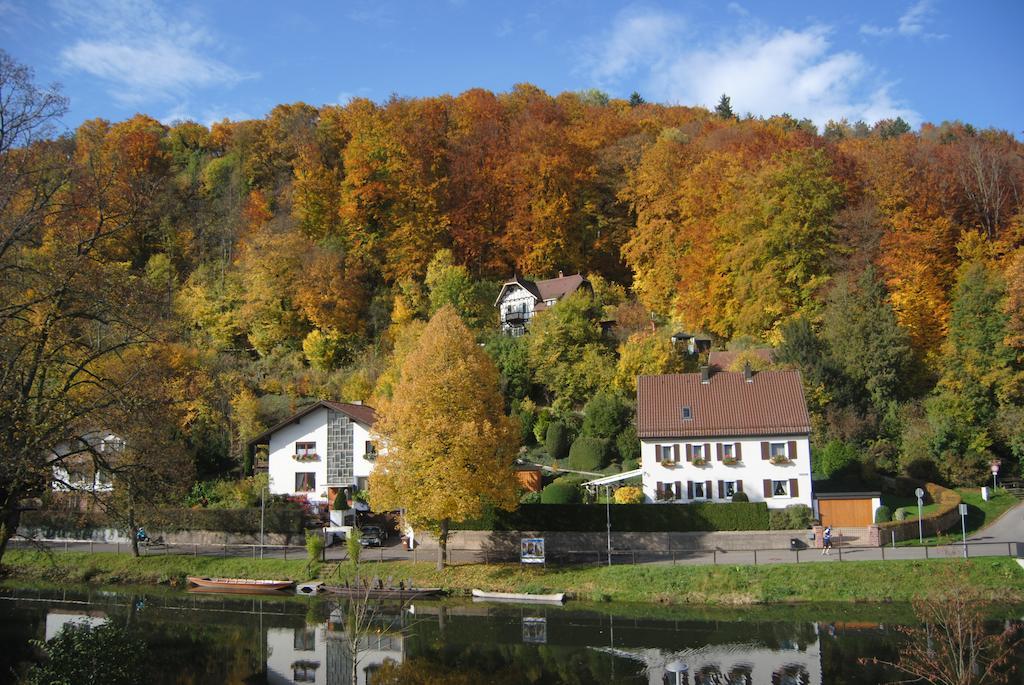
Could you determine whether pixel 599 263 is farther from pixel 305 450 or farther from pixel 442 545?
pixel 442 545

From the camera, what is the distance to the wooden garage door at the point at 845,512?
133ft

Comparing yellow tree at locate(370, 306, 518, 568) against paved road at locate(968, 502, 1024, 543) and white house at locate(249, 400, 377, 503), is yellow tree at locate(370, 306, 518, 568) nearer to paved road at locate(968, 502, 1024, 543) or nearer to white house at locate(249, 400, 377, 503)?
white house at locate(249, 400, 377, 503)

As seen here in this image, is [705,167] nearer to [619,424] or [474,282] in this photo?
[474,282]

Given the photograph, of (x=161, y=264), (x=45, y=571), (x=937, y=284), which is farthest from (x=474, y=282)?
(x=45, y=571)

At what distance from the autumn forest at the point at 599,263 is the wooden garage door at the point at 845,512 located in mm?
5913

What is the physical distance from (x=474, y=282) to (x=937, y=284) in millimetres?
34614

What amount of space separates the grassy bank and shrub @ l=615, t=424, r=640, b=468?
45.2 ft

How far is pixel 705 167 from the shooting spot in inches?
2714

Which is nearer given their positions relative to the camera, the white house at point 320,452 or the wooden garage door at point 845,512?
the wooden garage door at point 845,512

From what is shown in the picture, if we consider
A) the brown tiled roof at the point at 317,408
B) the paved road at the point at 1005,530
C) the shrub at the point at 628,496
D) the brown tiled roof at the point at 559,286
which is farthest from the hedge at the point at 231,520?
the paved road at the point at 1005,530

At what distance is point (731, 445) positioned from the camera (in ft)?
142

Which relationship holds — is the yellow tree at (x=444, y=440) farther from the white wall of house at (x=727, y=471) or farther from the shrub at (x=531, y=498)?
the white wall of house at (x=727, y=471)

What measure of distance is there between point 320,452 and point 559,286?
87.0ft

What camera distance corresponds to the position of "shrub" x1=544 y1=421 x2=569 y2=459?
52.3 metres
